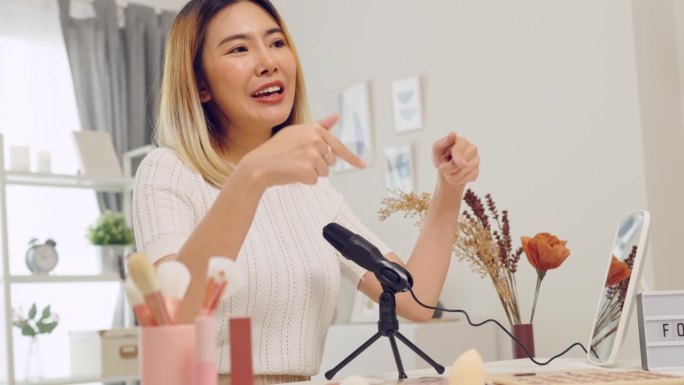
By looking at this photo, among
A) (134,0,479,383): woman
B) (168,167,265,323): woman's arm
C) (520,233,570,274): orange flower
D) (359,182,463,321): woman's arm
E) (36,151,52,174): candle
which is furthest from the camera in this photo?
(36,151,52,174): candle

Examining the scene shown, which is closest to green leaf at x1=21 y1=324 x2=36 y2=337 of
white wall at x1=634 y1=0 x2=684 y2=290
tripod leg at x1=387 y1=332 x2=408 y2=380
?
white wall at x1=634 y1=0 x2=684 y2=290

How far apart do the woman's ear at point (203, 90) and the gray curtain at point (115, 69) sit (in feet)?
8.10

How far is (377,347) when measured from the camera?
2986 millimetres

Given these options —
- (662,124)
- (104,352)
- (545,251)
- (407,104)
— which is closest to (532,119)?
(662,124)

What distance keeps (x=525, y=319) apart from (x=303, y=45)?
5.99ft

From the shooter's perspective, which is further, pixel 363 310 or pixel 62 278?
pixel 62 278

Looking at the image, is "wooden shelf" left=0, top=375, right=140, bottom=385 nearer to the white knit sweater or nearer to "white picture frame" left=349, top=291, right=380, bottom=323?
"white picture frame" left=349, top=291, right=380, bottom=323

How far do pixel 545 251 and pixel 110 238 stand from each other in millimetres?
2559

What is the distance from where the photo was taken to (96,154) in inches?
151

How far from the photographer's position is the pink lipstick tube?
79cm

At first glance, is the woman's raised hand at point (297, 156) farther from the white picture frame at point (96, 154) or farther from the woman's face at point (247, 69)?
the white picture frame at point (96, 154)

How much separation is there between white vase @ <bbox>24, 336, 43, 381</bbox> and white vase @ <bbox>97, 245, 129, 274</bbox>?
43cm

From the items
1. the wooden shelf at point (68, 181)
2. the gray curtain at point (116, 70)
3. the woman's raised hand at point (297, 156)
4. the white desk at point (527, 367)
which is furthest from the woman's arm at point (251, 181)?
the gray curtain at point (116, 70)

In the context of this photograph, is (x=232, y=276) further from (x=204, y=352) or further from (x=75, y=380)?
(x=75, y=380)
